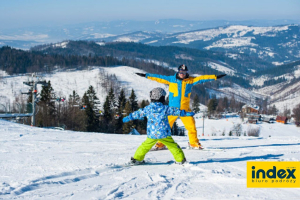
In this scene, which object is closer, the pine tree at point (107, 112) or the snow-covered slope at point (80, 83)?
the pine tree at point (107, 112)

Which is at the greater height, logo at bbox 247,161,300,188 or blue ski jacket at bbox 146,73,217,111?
blue ski jacket at bbox 146,73,217,111

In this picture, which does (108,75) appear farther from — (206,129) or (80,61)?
(206,129)

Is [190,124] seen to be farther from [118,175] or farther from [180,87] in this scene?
[118,175]

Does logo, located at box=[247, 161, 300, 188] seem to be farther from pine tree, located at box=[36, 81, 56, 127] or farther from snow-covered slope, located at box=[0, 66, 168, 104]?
snow-covered slope, located at box=[0, 66, 168, 104]

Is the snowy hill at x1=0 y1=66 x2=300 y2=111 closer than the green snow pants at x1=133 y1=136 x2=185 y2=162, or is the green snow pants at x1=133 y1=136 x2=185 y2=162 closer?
the green snow pants at x1=133 y1=136 x2=185 y2=162

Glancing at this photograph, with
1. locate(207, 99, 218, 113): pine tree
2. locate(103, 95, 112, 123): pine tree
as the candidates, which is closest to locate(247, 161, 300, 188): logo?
locate(103, 95, 112, 123): pine tree

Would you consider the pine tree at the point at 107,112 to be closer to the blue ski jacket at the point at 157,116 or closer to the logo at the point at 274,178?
the blue ski jacket at the point at 157,116

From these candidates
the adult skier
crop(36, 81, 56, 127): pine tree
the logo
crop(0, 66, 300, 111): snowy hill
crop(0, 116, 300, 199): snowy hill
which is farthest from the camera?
crop(0, 66, 300, 111): snowy hill

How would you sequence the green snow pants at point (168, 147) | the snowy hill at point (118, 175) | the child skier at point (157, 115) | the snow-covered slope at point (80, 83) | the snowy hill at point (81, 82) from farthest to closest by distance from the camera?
the snow-covered slope at point (80, 83) < the snowy hill at point (81, 82) < the green snow pants at point (168, 147) < the child skier at point (157, 115) < the snowy hill at point (118, 175)

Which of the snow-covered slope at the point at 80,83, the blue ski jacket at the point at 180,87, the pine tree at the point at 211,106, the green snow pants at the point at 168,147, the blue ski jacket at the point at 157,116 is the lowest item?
the pine tree at the point at 211,106

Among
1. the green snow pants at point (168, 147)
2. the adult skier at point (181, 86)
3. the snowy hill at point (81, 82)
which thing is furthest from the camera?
the snowy hill at point (81, 82)

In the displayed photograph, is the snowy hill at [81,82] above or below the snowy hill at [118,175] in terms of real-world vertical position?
above

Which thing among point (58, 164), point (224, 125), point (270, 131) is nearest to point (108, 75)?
point (224, 125)

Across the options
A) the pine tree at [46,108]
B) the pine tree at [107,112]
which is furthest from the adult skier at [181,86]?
the pine tree at [107,112]
